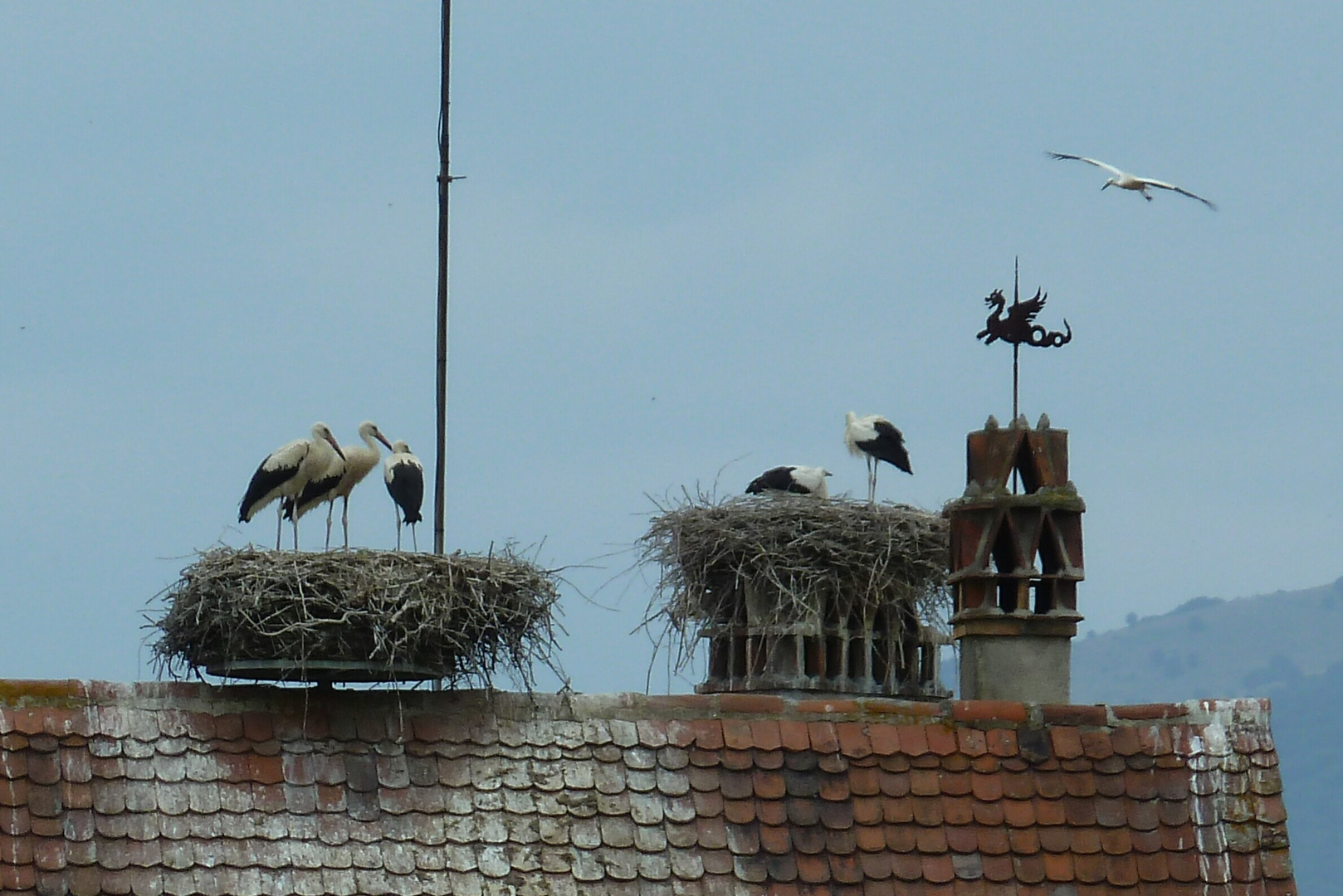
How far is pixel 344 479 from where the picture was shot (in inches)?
601

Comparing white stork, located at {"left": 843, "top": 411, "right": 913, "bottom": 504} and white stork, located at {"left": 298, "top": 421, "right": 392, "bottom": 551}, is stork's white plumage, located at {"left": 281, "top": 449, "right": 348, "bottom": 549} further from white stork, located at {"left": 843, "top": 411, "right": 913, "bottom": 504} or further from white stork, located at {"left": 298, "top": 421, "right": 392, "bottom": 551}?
white stork, located at {"left": 843, "top": 411, "right": 913, "bottom": 504}

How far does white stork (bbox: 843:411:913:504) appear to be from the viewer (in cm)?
2019

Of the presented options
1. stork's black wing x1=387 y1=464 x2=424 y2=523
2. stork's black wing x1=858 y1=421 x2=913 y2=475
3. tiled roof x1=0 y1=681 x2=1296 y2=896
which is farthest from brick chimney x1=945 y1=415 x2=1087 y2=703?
stork's black wing x1=858 y1=421 x2=913 y2=475

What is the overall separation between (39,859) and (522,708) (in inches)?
89.9

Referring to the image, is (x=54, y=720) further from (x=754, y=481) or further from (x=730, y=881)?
(x=754, y=481)

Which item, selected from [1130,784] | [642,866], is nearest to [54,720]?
[642,866]

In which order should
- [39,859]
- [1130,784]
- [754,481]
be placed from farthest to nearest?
[754,481]
[1130,784]
[39,859]

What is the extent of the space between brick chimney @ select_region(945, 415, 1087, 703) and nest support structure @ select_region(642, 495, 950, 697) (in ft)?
17.0

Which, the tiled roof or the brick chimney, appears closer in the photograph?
the tiled roof

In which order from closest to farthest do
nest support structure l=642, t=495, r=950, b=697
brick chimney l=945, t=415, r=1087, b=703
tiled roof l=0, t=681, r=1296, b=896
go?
tiled roof l=0, t=681, r=1296, b=896 → brick chimney l=945, t=415, r=1087, b=703 → nest support structure l=642, t=495, r=950, b=697

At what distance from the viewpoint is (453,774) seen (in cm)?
1090

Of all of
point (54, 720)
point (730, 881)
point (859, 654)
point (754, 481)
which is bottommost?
point (730, 881)

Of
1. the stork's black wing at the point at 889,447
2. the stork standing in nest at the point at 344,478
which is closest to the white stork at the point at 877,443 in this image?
the stork's black wing at the point at 889,447

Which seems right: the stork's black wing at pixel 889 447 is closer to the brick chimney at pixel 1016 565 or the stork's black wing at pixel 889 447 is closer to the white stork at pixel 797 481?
the white stork at pixel 797 481
